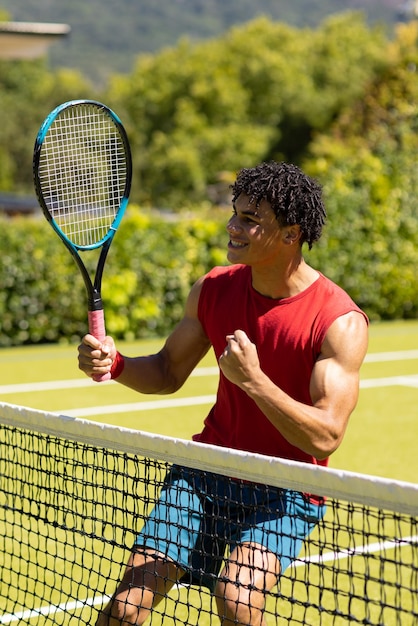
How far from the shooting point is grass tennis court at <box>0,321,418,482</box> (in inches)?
335

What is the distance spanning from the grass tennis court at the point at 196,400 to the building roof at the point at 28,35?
25.8ft

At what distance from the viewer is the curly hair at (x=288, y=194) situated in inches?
157

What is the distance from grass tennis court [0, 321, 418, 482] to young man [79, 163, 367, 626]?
3.86 meters

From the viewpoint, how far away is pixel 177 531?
12.7 ft

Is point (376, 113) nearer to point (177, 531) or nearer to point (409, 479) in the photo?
point (409, 479)

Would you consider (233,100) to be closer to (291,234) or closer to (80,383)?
(80,383)

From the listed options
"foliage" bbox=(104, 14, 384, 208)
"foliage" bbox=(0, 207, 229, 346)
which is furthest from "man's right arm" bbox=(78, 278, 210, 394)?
"foliage" bbox=(104, 14, 384, 208)

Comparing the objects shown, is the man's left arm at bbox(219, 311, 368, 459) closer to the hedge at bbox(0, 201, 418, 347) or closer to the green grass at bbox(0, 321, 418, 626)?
the green grass at bbox(0, 321, 418, 626)

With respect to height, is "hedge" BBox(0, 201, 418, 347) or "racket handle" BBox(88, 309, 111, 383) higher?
"racket handle" BBox(88, 309, 111, 383)

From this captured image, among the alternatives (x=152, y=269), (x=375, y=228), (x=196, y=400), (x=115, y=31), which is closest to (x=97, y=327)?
(x=196, y=400)

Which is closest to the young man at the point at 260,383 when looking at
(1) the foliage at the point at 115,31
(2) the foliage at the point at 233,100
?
(2) the foliage at the point at 233,100

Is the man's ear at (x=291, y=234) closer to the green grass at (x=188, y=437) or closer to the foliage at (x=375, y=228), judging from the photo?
the green grass at (x=188, y=437)

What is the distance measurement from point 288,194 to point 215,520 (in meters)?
1.24

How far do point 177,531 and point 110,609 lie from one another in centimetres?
36
